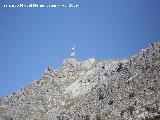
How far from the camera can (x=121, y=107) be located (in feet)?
383

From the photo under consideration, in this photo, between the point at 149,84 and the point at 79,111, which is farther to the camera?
the point at 79,111

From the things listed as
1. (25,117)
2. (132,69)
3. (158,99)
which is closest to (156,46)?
(132,69)

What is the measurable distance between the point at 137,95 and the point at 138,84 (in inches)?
384

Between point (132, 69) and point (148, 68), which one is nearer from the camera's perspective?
point (148, 68)

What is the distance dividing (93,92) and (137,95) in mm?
40389

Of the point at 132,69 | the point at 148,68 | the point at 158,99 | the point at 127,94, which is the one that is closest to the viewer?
the point at 158,99

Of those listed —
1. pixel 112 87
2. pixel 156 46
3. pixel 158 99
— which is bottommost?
pixel 158 99

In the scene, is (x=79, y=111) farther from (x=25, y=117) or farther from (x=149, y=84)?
(x=25, y=117)

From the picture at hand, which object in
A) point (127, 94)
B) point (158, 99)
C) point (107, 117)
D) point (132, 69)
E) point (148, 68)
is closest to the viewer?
point (158, 99)

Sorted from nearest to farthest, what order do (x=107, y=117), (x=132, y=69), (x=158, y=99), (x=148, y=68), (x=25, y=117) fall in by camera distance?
(x=158, y=99) → (x=107, y=117) → (x=148, y=68) → (x=132, y=69) → (x=25, y=117)

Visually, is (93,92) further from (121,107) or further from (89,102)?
(121,107)

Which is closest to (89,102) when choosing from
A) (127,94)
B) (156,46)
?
(127,94)

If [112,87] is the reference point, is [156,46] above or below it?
above

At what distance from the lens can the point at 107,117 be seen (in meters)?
117
